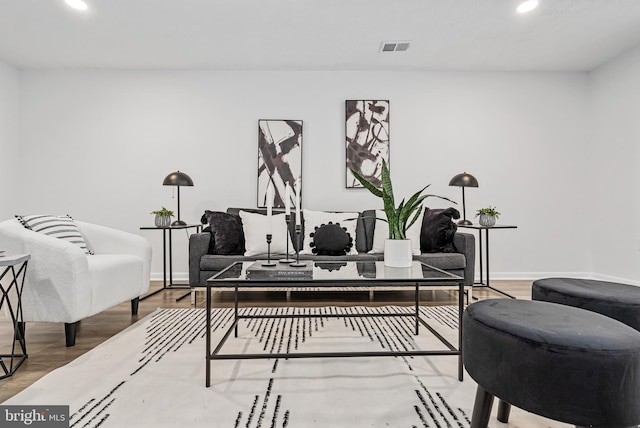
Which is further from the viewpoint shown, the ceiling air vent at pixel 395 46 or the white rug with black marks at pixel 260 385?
the ceiling air vent at pixel 395 46

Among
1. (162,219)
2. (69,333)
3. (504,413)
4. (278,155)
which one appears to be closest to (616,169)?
(278,155)

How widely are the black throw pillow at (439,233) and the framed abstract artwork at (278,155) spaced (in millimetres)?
1502

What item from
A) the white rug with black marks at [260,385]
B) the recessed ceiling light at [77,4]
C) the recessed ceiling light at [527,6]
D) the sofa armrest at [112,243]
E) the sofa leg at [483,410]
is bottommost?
the white rug with black marks at [260,385]

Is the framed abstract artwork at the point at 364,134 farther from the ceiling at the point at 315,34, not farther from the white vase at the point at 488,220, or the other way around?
the white vase at the point at 488,220

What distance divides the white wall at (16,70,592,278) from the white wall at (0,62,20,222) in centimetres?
8

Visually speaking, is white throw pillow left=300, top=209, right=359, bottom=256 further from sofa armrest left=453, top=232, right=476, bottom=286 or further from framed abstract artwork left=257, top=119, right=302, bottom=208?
sofa armrest left=453, top=232, right=476, bottom=286

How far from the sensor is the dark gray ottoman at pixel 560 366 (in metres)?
0.95

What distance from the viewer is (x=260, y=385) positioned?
1.64 meters

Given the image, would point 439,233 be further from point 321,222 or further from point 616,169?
point 616,169

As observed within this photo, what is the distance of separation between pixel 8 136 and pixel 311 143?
130 inches

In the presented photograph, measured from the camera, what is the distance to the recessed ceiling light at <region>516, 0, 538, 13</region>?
10.1 ft

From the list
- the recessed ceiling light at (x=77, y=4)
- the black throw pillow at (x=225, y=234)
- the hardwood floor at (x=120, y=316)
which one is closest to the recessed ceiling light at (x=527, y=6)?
the hardwood floor at (x=120, y=316)

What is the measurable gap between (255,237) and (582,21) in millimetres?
3419

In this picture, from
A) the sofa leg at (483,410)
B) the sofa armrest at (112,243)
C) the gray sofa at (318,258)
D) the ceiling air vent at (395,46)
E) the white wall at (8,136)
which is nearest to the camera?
the sofa leg at (483,410)
